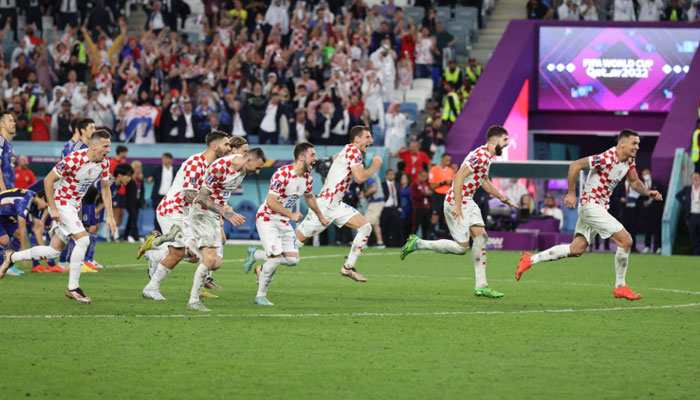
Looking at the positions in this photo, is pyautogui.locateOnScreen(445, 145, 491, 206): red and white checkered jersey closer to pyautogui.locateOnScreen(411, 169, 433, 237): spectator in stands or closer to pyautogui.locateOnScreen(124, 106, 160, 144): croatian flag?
pyautogui.locateOnScreen(411, 169, 433, 237): spectator in stands

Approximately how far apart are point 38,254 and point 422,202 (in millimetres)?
13747

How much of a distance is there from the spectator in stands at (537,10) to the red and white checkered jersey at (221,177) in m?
21.2

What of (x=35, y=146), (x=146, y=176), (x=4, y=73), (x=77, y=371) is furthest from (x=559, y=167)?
(x=77, y=371)

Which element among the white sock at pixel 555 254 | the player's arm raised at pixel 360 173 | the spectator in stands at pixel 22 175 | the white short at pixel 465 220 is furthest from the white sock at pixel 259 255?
the spectator in stands at pixel 22 175

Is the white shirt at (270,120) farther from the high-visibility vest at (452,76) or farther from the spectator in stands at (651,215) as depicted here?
the spectator in stands at (651,215)

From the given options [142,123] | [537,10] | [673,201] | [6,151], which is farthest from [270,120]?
[6,151]

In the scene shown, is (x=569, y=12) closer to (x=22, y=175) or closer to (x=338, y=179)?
(x=22, y=175)

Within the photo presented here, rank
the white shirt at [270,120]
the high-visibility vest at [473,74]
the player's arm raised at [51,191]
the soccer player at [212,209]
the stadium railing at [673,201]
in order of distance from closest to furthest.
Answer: the soccer player at [212,209] < the player's arm raised at [51,191] < the stadium railing at [673,201] < the white shirt at [270,120] < the high-visibility vest at [473,74]

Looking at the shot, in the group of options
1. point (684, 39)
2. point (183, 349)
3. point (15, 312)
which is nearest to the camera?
point (183, 349)

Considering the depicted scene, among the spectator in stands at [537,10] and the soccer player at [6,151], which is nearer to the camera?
the soccer player at [6,151]

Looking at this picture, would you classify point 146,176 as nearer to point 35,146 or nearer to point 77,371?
point 35,146

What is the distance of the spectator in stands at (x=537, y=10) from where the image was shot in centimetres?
3262

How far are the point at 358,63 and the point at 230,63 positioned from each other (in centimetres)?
347

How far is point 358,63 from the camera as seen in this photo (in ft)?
101
